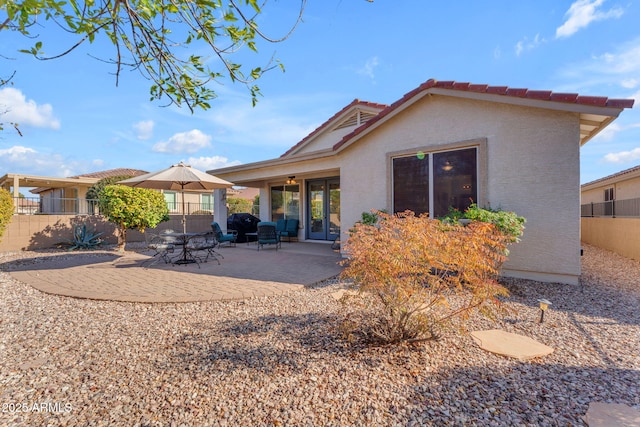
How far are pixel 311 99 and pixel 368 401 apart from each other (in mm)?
11405

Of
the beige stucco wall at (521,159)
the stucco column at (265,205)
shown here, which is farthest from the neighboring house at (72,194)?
the beige stucco wall at (521,159)

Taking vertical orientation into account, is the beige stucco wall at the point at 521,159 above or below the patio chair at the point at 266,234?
above

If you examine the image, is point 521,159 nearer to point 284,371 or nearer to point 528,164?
point 528,164

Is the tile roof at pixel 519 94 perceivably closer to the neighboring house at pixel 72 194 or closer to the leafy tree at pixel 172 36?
the leafy tree at pixel 172 36

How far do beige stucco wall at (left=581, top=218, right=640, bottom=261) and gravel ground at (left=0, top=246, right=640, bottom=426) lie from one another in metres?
7.24

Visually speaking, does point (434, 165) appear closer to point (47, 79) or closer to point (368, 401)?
point (368, 401)

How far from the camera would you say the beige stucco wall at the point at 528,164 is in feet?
19.8

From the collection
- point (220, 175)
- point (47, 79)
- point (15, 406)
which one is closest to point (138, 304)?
point (15, 406)

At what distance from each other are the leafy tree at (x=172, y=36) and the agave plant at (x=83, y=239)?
11469 millimetres

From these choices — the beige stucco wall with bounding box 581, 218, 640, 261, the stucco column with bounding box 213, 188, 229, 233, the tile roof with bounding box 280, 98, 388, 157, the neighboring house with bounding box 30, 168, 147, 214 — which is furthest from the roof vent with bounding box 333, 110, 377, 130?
the neighboring house with bounding box 30, 168, 147, 214

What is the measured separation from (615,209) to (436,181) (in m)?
11.5

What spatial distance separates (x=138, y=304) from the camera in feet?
16.7

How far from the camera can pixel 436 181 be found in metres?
7.64

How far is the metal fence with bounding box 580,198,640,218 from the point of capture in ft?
36.3
